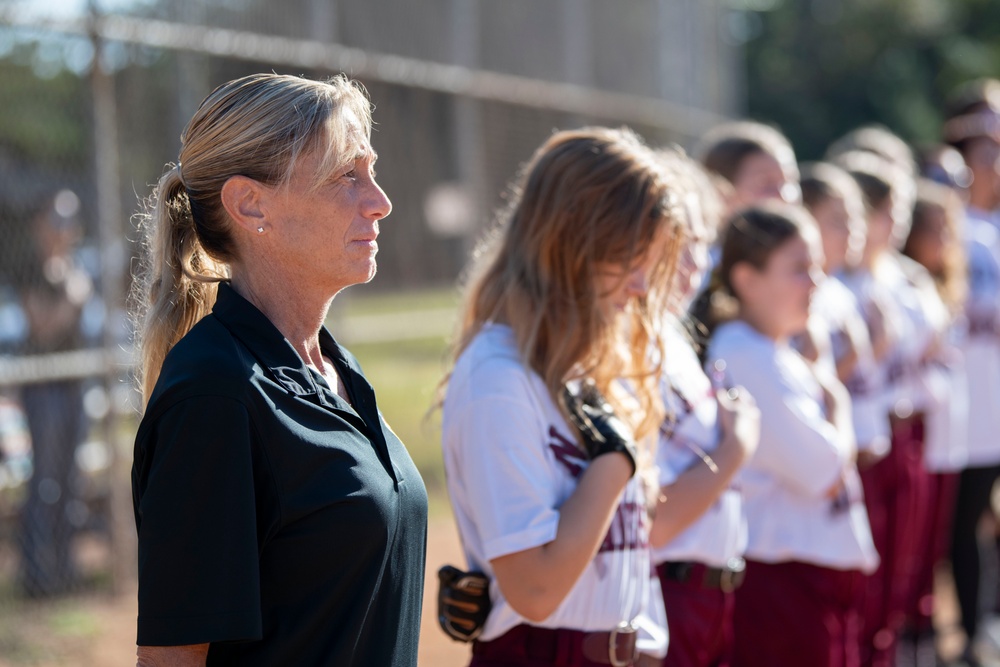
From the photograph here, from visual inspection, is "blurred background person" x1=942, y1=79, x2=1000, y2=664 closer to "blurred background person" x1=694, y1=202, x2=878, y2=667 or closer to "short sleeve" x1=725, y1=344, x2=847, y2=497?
"blurred background person" x1=694, y1=202, x2=878, y2=667

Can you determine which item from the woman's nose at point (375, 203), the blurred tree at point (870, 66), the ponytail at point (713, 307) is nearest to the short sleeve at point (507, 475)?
the woman's nose at point (375, 203)

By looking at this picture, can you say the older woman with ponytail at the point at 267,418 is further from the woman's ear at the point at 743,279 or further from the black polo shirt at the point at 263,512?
the woman's ear at the point at 743,279

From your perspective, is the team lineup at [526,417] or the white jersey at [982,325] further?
the white jersey at [982,325]

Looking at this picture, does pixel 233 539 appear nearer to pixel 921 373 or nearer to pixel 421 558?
pixel 421 558

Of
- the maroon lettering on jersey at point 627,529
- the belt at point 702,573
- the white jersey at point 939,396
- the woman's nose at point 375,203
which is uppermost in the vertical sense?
the woman's nose at point 375,203

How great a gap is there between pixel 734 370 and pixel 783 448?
0.28 meters

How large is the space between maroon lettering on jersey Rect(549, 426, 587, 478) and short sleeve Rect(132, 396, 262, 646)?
0.92m

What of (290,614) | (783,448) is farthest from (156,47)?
(290,614)

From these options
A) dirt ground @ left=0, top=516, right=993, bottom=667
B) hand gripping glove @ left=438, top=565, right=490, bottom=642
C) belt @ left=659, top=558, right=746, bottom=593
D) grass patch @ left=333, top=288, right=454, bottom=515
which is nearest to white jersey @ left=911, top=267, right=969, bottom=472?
dirt ground @ left=0, top=516, right=993, bottom=667

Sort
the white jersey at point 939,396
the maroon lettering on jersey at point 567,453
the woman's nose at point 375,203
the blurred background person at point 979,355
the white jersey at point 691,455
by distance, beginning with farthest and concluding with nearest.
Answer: the blurred background person at point 979,355 → the white jersey at point 939,396 → the white jersey at point 691,455 → the maroon lettering on jersey at point 567,453 → the woman's nose at point 375,203

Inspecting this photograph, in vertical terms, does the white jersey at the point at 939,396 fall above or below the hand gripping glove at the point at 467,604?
below

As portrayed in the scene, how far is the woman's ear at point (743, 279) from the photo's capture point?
146 inches

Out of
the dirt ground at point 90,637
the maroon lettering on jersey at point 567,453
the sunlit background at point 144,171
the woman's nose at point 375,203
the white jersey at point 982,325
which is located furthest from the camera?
the white jersey at point 982,325

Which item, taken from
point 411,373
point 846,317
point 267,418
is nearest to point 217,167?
point 267,418
